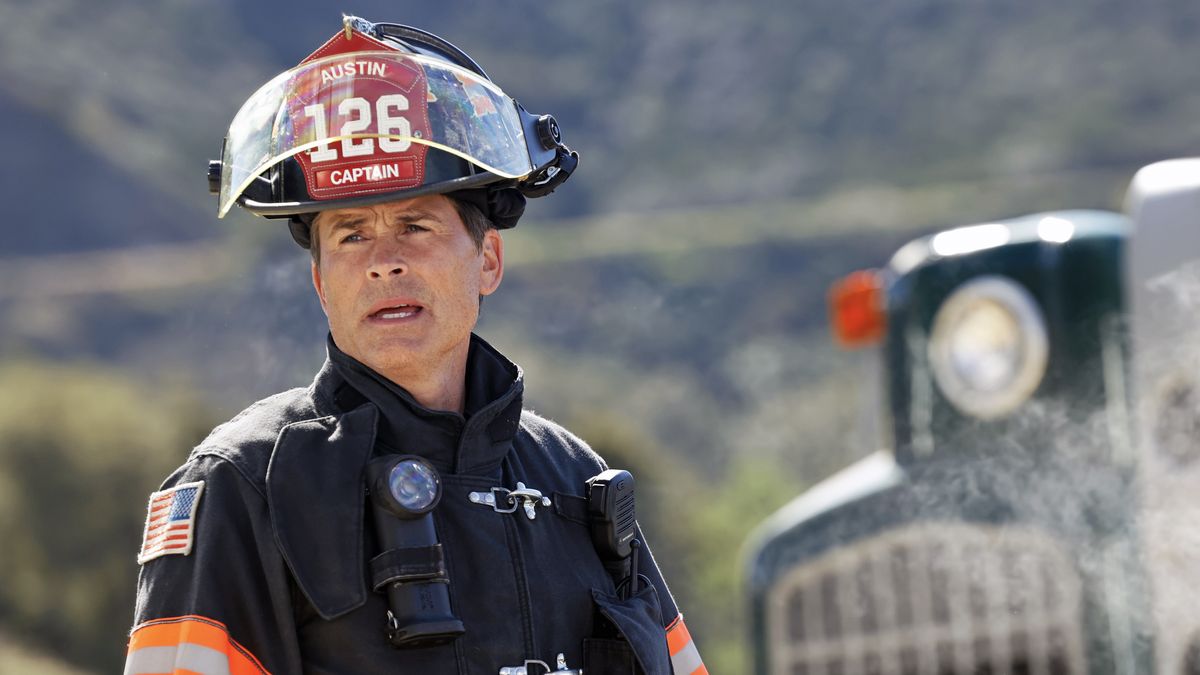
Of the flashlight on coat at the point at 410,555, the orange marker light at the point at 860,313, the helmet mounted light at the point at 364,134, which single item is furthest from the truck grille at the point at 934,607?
the flashlight on coat at the point at 410,555

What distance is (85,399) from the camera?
18.3 m

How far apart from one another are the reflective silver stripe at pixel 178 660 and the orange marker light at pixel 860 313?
459 cm

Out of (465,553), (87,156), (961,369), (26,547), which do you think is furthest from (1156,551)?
(87,156)

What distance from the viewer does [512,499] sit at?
265cm

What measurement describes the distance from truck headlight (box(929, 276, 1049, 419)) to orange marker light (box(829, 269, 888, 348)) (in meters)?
0.34

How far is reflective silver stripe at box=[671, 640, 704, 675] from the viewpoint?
9.56 feet

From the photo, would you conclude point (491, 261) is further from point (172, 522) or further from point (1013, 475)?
point (1013, 475)

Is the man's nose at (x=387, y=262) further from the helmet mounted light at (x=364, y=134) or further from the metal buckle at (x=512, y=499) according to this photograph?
the metal buckle at (x=512, y=499)

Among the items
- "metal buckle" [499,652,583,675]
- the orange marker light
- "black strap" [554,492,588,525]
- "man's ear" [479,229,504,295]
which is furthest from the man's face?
the orange marker light

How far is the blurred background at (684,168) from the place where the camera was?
1747 inches

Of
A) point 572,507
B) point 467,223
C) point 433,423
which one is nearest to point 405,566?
point 433,423

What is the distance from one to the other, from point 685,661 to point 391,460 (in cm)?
74

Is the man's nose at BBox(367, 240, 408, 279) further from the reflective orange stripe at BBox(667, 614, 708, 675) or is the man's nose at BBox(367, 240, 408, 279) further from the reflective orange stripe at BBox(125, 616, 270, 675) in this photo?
the reflective orange stripe at BBox(667, 614, 708, 675)

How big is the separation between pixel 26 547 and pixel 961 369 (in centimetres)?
1167
